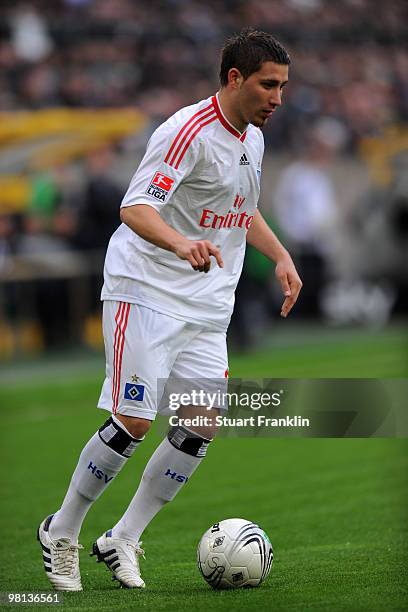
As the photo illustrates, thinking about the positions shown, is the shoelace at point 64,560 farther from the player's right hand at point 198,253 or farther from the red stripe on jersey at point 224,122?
the red stripe on jersey at point 224,122

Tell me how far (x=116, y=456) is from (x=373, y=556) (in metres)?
1.46

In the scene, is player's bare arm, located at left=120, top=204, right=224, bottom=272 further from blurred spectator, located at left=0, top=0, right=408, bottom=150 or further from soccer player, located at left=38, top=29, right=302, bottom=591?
blurred spectator, located at left=0, top=0, right=408, bottom=150

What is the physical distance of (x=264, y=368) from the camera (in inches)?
584

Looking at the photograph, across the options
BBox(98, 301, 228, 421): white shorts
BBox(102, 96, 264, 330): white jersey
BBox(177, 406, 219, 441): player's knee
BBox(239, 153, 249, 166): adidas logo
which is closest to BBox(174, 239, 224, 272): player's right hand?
BBox(102, 96, 264, 330): white jersey

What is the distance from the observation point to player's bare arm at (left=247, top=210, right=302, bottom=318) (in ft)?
18.4

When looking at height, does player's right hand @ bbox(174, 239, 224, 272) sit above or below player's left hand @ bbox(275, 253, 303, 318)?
above

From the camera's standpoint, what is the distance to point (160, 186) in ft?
17.0

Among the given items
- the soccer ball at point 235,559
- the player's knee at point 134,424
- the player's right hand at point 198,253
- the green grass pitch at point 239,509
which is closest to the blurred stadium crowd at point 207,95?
the green grass pitch at point 239,509

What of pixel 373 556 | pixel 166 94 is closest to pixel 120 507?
pixel 373 556

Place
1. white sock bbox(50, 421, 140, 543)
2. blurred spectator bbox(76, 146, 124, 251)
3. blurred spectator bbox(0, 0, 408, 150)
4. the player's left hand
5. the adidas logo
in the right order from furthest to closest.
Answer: blurred spectator bbox(0, 0, 408, 150), blurred spectator bbox(76, 146, 124, 251), the player's left hand, the adidas logo, white sock bbox(50, 421, 140, 543)

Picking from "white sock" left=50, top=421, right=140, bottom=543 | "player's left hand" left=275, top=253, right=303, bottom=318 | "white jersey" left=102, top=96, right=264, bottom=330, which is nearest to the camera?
"white jersey" left=102, top=96, right=264, bottom=330

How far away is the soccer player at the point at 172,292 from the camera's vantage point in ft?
17.2

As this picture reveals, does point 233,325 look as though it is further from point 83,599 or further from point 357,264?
point 83,599

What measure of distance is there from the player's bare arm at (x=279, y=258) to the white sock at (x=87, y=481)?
99cm
